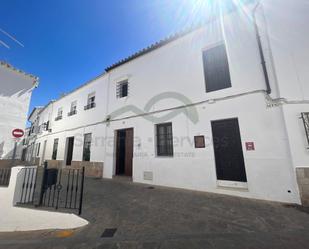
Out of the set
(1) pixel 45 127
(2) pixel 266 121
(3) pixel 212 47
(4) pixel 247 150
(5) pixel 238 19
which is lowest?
(4) pixel 247 150

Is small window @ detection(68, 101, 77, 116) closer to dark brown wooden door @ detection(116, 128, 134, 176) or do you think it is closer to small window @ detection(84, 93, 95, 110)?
small window @ detection(84, 93, 95, 110)

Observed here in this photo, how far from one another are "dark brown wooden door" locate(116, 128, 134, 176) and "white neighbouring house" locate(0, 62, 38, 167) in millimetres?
4767

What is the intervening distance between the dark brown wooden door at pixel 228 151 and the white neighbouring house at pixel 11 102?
8995 millimetres

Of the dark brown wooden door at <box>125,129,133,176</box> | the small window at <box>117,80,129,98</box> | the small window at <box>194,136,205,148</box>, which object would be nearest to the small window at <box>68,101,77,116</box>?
the small window at <box>117,80,129,98</box>

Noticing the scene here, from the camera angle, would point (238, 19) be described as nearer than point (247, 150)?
No

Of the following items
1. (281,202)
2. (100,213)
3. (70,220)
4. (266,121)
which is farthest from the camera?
(266,121)

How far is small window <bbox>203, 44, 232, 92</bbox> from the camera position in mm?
5832

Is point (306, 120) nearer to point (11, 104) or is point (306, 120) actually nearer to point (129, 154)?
point (129, 154)

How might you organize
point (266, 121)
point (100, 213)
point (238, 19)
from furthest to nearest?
point (238, 19) → point (266, 121) → point (100, 213)

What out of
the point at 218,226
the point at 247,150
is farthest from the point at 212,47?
the point at 218,226

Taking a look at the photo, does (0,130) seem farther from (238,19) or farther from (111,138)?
(238,19)

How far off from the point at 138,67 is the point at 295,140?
7421 mm

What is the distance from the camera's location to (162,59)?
24.7 ft

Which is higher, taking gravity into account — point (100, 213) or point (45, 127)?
point (45, 127)
